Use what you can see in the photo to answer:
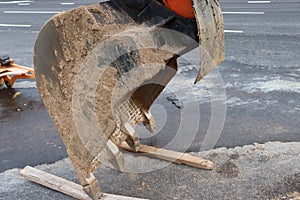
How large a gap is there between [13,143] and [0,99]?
4.80 feet

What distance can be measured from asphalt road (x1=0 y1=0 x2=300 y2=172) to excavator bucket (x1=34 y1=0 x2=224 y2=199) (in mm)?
1310

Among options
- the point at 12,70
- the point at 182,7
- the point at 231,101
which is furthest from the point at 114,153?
the point at 12,70

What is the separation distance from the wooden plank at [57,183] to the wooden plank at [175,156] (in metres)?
0.66

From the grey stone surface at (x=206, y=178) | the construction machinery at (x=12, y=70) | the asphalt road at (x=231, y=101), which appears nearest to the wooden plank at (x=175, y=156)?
the grey stone surface at (x=206, y=178)

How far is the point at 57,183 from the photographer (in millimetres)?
3178

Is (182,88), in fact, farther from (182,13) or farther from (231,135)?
(182,13)

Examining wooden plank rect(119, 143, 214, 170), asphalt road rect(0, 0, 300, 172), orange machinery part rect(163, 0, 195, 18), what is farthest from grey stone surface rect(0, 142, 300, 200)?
orange machinery part rect(163, 0, 195, 18)

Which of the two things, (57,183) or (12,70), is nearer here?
(57,183)

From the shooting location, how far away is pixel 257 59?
618 cm

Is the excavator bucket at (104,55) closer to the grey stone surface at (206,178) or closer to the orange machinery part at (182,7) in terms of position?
the orange machinery part at (182,7)

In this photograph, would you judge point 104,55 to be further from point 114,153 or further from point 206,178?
point 206,178

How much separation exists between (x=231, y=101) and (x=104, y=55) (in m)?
2.83

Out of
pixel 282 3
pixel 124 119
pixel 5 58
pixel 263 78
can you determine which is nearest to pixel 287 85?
pixel 263 78

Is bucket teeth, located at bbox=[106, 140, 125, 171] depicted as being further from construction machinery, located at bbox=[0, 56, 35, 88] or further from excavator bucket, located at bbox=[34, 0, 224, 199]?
construction machinery, located at bbox=[0, 56, 35, 88]
